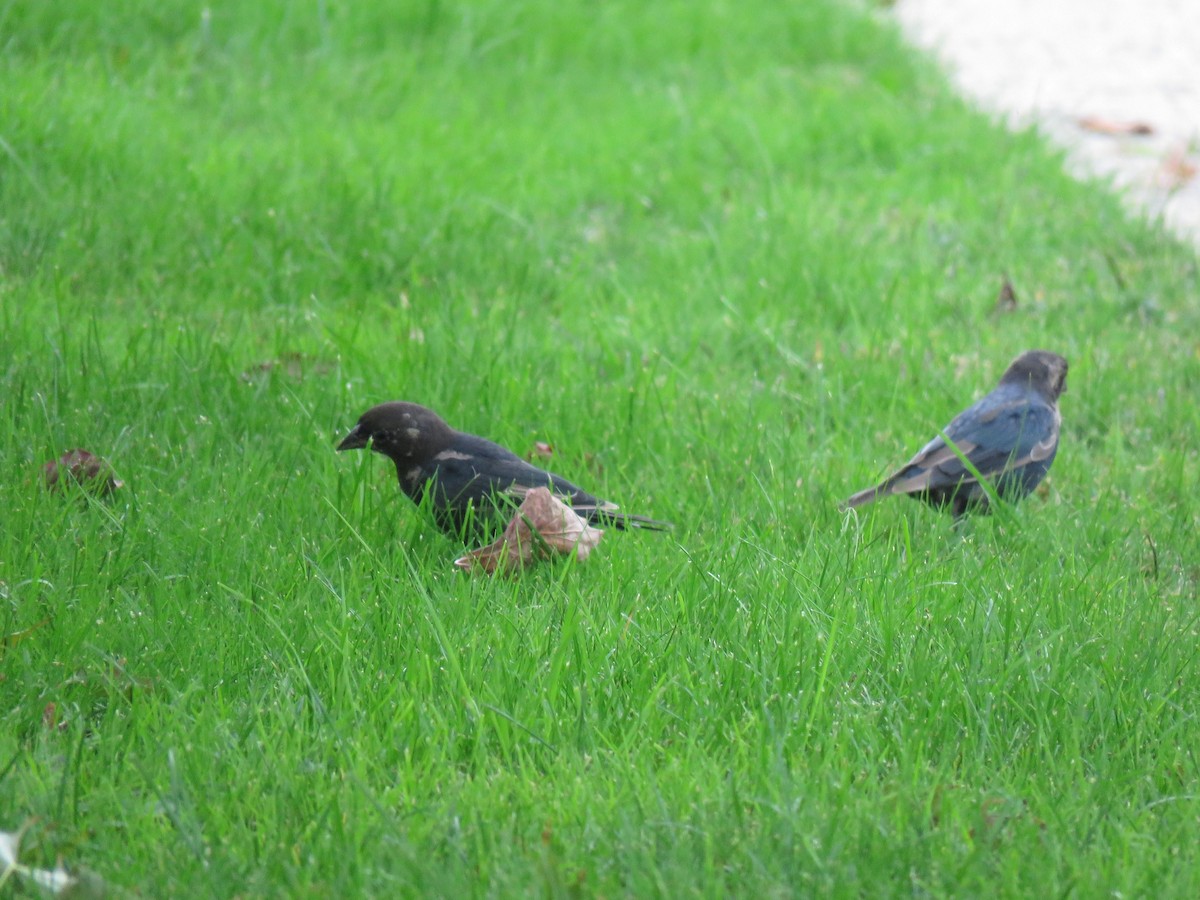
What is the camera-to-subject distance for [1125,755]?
301 cm

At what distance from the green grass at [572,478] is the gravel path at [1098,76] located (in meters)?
0.78

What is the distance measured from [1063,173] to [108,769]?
6.71 m

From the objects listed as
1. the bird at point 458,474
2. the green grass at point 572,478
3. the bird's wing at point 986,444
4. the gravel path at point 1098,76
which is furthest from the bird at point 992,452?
the gravel path at point 1098,76

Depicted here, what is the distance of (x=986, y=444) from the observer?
4508 mm

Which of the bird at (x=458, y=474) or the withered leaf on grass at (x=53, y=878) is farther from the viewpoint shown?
the bird at (x=458, y=474)

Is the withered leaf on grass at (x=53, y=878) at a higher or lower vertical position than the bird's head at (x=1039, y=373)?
lower

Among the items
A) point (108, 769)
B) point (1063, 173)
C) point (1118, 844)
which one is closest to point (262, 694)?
point (108, 769)

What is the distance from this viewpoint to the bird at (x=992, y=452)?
430 cm

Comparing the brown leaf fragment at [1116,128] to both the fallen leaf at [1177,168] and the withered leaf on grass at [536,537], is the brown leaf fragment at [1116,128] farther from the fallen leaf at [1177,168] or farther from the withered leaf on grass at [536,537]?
the withered leaf on grass at [536,537]

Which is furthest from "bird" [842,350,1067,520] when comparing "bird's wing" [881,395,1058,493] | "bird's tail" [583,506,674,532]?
"bird's tail" [583,506,674,532]

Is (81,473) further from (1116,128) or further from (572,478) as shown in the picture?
(1116,128)

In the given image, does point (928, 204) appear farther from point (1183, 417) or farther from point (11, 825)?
point (11, 825)

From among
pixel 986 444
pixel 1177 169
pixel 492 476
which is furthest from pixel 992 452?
pixel 1177 169

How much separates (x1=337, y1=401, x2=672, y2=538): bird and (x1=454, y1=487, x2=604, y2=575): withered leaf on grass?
0.18 metres
